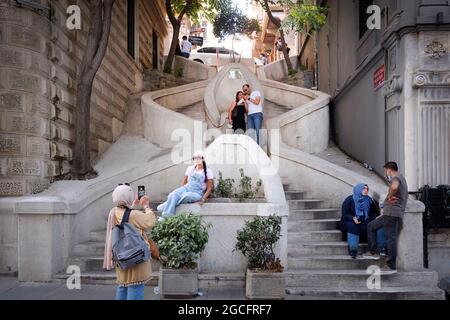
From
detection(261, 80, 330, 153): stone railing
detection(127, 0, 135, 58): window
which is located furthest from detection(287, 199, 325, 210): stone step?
detection(127, 0, 135, 58): window

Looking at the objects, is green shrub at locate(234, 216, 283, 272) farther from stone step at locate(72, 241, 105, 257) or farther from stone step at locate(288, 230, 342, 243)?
stone step at locate(72, 241, 105, 257)

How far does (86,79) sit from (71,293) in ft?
16.1

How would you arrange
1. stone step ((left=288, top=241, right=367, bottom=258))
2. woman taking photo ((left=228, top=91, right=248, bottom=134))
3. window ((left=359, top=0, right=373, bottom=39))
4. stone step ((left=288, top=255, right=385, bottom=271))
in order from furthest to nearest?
window ((left=359, top=0, right=373, bottom=39))
woman taking photo ((left=228, top=91, right=248, bottom=134))
stone step ((left=288, top=241, right=367, bottom=258))
stone step ((left=288, top=255, right=385, bottom=271))

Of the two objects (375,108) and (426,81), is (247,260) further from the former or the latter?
(375,108)

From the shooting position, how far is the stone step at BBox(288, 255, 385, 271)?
7.43m

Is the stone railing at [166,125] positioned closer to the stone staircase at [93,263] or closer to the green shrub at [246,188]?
the green shrub at [246,188]

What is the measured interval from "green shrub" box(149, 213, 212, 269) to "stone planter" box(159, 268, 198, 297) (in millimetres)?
84

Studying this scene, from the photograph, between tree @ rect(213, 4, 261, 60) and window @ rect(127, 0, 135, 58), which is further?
tree @ rect(213, 4, 261, 60)

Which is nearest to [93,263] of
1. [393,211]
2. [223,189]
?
[223,189]

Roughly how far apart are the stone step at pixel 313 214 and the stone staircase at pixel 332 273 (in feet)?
0.62
